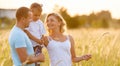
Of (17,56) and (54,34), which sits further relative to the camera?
(54,34)

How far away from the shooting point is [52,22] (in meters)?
5.34

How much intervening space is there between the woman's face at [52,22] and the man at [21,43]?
1.34 feet

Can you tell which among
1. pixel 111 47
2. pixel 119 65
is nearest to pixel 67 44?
pixel 111 47

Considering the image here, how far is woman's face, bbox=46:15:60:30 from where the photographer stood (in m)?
5.30

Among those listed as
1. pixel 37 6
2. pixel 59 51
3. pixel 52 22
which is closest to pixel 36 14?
pixel 37 6

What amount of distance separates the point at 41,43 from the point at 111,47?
146 cm

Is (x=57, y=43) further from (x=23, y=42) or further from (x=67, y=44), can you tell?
(x=23, y=42)

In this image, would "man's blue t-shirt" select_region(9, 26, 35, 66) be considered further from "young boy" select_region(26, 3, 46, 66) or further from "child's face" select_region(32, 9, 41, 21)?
"child's face" select_region(32, 9, 41, 21)

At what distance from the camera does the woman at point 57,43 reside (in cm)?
530

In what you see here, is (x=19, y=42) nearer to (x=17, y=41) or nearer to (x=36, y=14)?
(x=17, y=41)

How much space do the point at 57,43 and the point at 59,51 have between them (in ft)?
0.27

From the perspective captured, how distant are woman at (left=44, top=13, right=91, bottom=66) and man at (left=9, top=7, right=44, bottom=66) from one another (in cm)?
42

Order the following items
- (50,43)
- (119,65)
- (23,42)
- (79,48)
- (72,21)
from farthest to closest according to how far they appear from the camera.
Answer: (72,21)
(79,48)
(119,65)
(50,43)
(23,42)

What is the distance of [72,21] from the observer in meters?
43.6
